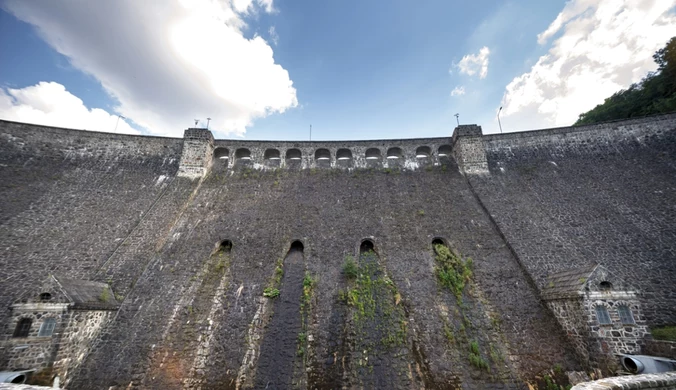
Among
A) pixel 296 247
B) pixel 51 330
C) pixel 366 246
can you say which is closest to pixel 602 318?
pixel 366 246

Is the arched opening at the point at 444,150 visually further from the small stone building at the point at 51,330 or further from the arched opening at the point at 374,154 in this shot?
the small stone building at the point at 51,330

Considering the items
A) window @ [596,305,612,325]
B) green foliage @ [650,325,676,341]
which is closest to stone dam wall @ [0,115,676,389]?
green foliage @ [650,325,676,341]

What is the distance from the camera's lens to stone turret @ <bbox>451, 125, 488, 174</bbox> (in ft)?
58.1

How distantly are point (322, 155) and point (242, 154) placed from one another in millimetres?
5711

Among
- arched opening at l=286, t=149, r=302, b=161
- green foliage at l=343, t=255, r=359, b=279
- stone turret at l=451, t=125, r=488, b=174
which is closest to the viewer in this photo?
green foliage at l=343, t=255, r=359, b=279

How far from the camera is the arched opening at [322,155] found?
20016 mm

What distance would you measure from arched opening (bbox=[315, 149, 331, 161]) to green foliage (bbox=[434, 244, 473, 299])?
10352mm

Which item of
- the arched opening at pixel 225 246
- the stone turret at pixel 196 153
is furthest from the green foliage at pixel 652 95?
the stone turret at pixel 196 153

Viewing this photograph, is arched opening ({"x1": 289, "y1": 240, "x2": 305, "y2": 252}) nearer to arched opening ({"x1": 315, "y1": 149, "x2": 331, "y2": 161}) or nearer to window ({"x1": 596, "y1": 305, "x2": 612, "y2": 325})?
arched opening ({"x1": 315, "y1": 149, "x2": 331, "y2": 161})

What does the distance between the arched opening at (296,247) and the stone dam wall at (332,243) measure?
0.22 m

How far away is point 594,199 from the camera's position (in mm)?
14273

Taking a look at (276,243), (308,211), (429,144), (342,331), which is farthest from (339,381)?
(429,144)

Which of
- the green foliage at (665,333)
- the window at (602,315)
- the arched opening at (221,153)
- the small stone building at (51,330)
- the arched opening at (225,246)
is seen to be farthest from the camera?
the arched opening at (221,153)

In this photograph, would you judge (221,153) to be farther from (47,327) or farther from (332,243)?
(47,327)
